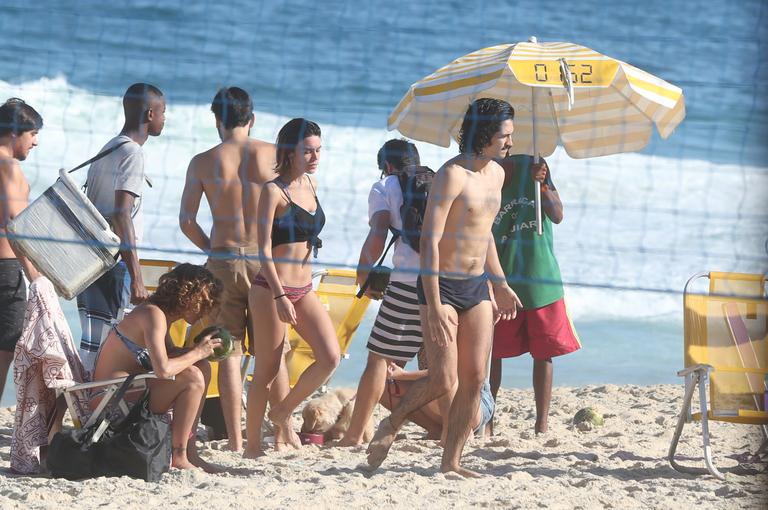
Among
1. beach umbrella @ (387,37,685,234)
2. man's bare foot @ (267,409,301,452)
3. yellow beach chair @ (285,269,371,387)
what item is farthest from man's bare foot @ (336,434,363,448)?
beach umbrella @ (387,37,685,234)

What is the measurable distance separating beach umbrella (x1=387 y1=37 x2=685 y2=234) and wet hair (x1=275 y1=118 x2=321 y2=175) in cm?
107

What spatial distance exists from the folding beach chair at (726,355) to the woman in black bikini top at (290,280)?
5.18 ft

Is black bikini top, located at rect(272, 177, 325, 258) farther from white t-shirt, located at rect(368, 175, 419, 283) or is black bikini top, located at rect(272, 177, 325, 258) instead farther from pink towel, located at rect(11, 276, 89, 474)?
pink towel, located at rect(11, 276, 89, 474)

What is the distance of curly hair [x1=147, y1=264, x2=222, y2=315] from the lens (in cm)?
509

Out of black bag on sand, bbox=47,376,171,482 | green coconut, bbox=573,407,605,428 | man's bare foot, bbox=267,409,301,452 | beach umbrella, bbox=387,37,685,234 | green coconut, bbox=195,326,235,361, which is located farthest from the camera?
green coconut, bbox=573,407,605,428

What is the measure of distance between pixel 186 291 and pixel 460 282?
3.76ft

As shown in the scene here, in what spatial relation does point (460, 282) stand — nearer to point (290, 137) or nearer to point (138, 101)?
point (290, 137)

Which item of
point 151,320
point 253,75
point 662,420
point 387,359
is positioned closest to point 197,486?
point 151,320

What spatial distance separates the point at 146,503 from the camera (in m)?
4.49

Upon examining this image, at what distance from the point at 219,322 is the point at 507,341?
1.52 meters

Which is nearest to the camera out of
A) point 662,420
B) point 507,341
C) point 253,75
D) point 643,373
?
point 507,341

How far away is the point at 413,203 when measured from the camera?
5613 millimetres

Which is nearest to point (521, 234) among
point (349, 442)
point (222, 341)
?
point (349, 442)

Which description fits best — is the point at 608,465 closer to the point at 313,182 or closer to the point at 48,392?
the point at 313,182
